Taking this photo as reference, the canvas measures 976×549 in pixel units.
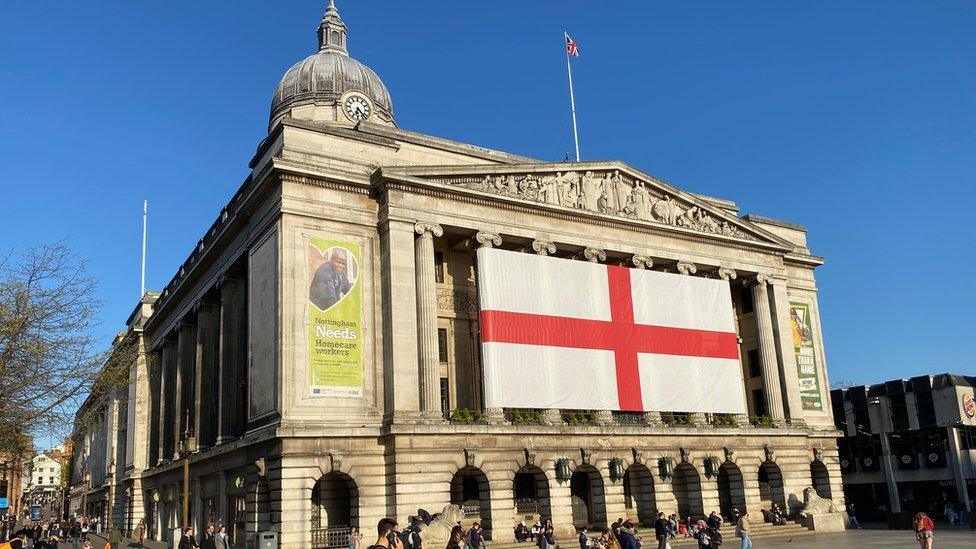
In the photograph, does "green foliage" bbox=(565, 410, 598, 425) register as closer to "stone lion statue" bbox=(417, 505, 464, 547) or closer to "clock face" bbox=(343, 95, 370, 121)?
"stone lion statue" bbox=(417, 505, 464, 547)

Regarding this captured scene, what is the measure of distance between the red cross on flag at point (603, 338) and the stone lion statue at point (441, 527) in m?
6.64

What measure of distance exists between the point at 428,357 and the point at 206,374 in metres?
19.7

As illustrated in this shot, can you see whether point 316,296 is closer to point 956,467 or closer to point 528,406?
point 528,406

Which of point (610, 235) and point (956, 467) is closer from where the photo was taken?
point (610, 235)

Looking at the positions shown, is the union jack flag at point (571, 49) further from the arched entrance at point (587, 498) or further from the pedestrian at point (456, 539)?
the pedestrian at point (456, 539)

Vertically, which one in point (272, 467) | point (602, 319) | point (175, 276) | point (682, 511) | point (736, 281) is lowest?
point (682, 511)

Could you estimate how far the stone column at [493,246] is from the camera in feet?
135

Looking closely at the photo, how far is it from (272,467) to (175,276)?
1169 inches

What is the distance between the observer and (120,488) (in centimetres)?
7425

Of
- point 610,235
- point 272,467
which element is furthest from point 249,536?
point 610,235

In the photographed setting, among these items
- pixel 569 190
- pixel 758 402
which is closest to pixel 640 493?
pixel 758 402

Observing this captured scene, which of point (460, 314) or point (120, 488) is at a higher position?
point (460, 314)

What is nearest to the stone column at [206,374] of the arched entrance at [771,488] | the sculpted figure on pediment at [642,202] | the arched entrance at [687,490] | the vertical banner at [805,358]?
the sculpted figure on pediment at [642,202]

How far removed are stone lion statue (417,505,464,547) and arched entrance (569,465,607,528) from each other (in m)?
9.21
